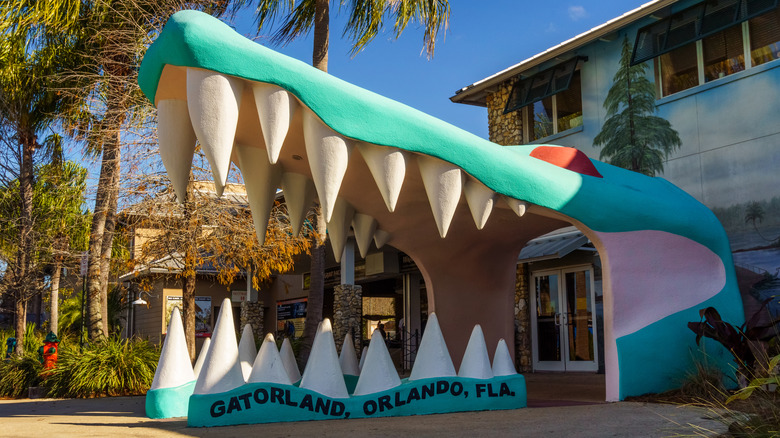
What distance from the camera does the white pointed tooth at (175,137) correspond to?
15.5 ft

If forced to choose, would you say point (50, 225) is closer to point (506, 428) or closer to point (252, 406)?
point (252, 406)

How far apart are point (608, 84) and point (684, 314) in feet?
25.3

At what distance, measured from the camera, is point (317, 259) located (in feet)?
31.8

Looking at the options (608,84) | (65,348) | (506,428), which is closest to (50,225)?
(65,348)

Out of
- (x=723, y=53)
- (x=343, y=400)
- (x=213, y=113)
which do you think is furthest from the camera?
(x=723, y=53)

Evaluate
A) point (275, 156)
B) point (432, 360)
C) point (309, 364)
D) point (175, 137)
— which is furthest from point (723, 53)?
point (175, 137)

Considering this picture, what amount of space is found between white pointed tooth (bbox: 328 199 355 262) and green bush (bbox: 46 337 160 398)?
4.82m

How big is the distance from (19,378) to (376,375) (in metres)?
7.77

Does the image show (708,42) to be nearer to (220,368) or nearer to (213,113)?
(213,113)

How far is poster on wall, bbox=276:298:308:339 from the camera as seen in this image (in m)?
22.4

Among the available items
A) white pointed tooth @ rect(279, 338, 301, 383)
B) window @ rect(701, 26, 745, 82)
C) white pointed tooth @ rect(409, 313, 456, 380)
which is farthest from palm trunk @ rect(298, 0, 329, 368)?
window @ rect(701, 26, 745, 82)

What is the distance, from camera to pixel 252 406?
4695mm

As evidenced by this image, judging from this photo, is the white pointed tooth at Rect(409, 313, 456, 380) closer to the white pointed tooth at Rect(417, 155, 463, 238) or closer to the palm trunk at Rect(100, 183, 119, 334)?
the white pointed tooth at Rect(417, 155, 463, 238)

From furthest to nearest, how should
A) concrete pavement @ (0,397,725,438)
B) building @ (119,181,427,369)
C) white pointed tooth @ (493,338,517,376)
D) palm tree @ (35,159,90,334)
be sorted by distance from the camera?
palm tree @ (35,159,90,334) < building @ (119,181,427,369) < white pointed tooth @ (493,338,517,376) < concrete pavement @ (0,397,725,438)
